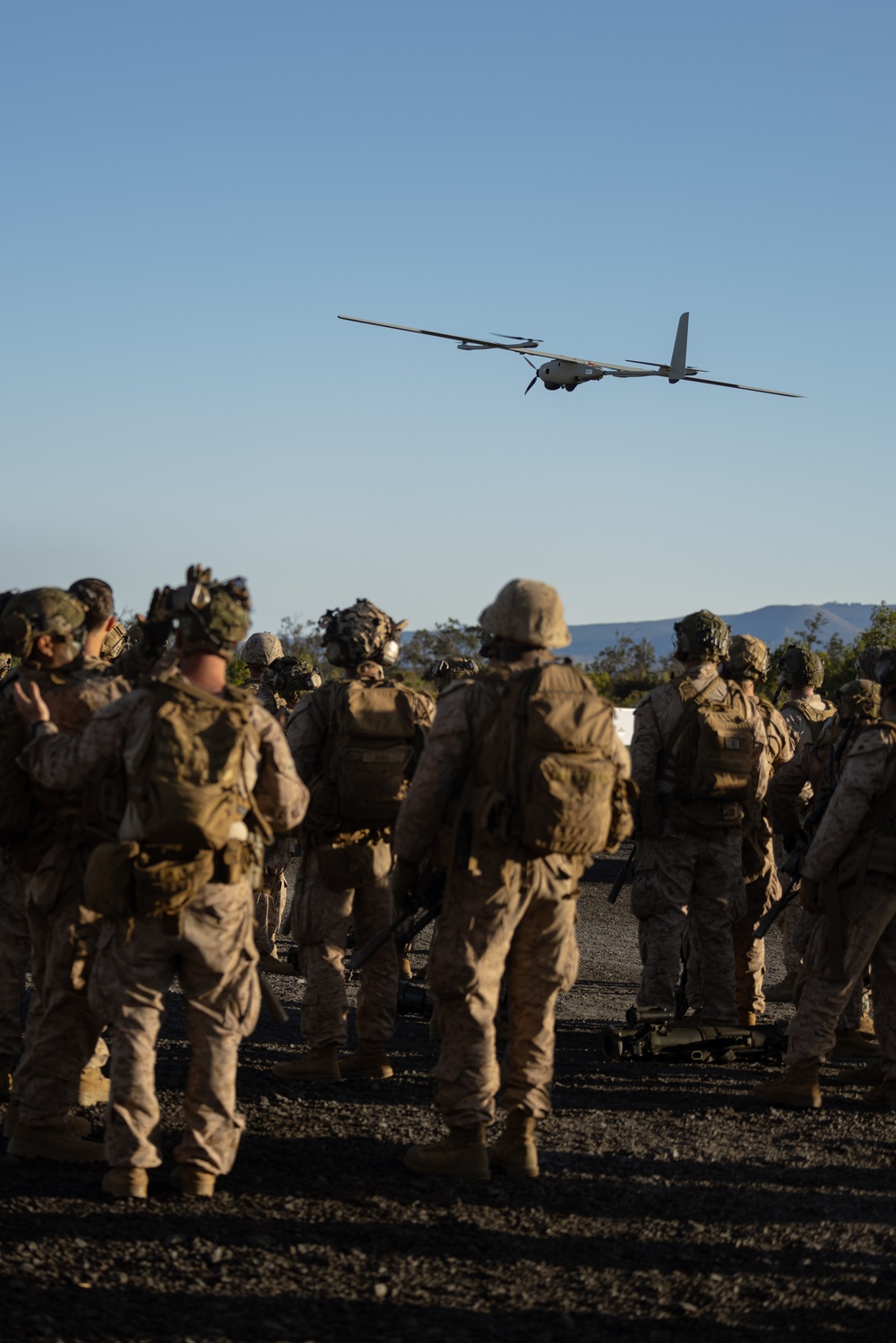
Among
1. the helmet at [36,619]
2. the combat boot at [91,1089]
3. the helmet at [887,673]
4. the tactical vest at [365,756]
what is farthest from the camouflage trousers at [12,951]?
the helmet at [887,673]

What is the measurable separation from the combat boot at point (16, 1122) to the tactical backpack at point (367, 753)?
7.02ft

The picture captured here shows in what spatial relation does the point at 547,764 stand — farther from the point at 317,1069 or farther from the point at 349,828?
the point at 317,1069

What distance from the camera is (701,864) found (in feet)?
28.7

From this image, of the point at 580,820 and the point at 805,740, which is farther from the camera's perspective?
the point at 805,740

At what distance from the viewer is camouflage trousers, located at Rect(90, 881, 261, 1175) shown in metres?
5.31

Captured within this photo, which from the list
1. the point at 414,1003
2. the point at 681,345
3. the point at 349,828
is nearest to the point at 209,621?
the point at 349,828

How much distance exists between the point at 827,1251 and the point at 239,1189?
7.49ft

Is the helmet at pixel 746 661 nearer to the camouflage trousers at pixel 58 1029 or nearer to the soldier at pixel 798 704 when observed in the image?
the soldier at pixel 798 704

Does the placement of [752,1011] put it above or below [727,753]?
below

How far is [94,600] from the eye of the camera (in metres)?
6.91

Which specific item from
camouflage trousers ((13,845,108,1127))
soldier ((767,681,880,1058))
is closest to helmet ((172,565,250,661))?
camouflage trousers ((13,845,108,1127))

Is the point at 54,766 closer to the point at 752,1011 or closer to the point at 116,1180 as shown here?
the point at 116,1180

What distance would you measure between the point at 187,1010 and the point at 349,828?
2375 millimetres

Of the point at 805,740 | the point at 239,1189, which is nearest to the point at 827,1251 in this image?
the point at 239,1189
